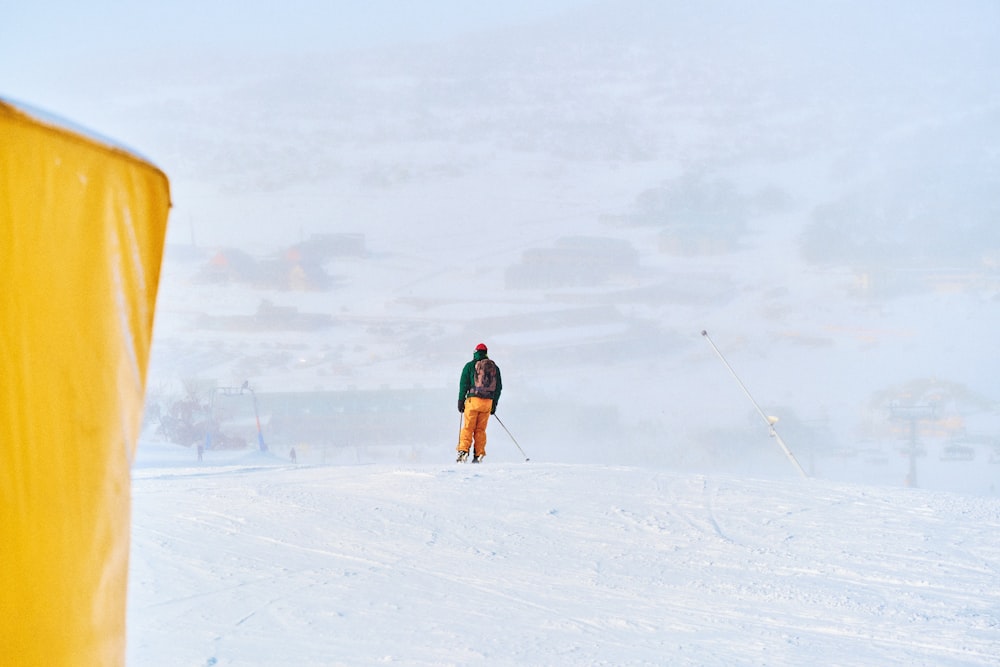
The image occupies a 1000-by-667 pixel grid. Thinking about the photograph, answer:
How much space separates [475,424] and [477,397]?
0.46 meters

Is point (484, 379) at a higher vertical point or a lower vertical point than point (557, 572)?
higher

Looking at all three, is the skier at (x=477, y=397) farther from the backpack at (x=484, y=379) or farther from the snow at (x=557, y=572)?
the snow at (x=557, y=572)

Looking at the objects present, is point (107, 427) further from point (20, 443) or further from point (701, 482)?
point (701, 482)

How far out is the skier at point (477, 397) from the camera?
543 inches

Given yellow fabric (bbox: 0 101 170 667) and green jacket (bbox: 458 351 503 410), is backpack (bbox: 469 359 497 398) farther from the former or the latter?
yellow fabric (bbox: 0 101 170 667)

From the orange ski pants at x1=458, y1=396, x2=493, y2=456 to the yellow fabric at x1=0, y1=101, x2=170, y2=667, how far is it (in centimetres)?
1144

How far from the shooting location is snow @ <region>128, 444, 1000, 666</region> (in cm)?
557

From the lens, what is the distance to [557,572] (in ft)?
23.9

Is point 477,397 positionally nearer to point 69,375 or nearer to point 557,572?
point 557,572

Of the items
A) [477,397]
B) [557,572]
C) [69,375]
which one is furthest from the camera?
[477,397]

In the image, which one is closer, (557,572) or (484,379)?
(557,572)

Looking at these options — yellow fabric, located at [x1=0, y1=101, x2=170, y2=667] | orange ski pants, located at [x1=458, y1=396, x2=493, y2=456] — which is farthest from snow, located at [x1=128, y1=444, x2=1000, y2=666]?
yellow fabric, located at [x1=0, y1=101, x2=170, y2=667]

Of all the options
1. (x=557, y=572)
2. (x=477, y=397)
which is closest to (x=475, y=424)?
(x=477, y=397)

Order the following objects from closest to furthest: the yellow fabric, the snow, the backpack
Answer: the yellow fabric → the snow → the backpack
